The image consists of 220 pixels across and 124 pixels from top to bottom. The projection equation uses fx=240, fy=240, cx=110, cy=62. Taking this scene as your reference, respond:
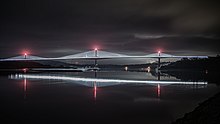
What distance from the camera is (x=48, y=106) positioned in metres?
9.47

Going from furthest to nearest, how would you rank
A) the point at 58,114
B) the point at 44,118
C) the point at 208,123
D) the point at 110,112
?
the point at 110,112 → the point at 58,114 → the point at 44,118 → the point at 208,123

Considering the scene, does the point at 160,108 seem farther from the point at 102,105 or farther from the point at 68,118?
the point at 68,118

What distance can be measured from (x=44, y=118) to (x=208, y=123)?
469 cm

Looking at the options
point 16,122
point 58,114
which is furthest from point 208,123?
point 16,122

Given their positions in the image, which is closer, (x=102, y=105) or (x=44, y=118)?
(x=44, y=118)

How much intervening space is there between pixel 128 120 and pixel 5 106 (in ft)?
17.1

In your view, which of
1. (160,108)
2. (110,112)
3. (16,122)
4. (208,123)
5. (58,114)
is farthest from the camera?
(160,108)

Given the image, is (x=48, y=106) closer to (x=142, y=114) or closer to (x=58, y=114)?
(x=58, y=114)

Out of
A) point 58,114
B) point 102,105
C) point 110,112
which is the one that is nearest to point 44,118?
point 58,114

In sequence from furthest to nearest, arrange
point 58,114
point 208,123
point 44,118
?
point 58,114, point 44,118, point 208,123

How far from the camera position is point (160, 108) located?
365 inches

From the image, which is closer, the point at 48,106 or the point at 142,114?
the point at 142,114

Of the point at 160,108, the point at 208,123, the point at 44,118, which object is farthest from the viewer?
the point at 160,108

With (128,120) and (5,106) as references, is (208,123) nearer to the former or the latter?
Result: (128,120)
